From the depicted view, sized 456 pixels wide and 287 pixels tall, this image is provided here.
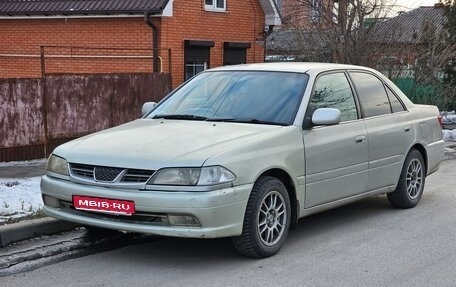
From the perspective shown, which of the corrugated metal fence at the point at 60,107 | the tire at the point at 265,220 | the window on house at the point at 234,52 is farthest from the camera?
the window on house at the point at 234,52

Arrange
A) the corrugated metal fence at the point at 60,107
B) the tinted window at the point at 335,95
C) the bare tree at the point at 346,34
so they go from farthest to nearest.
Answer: the bare tree at the point at 346,34
the corrugated metal fence at the point at 60,107
the tinted window at the point at 335,95

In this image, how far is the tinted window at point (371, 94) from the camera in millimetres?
6871

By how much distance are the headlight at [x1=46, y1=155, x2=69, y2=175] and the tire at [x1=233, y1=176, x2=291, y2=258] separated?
1.52 meters

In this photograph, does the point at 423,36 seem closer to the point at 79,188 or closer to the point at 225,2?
the point at 225,2

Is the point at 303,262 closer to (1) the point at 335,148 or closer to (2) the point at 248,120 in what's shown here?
(1) the point at 335,148

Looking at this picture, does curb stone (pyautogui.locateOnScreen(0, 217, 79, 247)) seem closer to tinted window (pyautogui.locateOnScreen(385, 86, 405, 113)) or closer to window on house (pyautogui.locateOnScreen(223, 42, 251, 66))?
tinted window (pyautogui.locateOnScreen(385, 86, 405, 113))

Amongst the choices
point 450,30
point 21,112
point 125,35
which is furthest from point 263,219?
point 450,30

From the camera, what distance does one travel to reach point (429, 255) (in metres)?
5.68

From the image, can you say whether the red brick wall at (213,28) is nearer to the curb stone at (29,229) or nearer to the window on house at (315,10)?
the window on house at (315,10)

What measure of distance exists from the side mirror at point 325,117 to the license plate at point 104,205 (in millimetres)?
1866

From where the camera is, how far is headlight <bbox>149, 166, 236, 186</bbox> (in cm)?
491

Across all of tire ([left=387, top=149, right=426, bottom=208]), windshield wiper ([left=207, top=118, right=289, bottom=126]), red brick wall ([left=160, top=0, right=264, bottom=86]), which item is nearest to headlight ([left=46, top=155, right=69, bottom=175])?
windshield wiper ([left=207, top=118, right=289, bottom=126])

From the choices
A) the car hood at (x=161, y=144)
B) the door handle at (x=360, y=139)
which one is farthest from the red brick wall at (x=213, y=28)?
the car hood at (x=161, y=144)

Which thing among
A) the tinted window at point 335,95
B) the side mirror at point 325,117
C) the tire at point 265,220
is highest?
the tinted window at point 335,95
